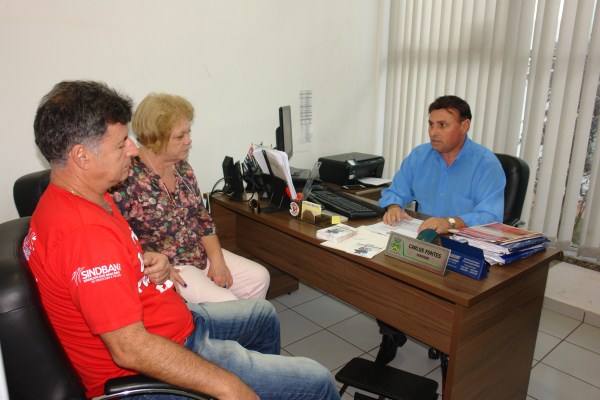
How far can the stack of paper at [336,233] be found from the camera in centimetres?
175

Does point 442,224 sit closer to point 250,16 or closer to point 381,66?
point 250,16

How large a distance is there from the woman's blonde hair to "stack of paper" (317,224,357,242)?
0.78 metres

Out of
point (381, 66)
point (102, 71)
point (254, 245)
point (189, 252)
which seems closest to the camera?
point (189, 252)

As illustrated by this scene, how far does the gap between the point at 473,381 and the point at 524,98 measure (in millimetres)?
1977

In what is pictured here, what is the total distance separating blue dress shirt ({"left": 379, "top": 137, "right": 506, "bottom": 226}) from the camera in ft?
6.47

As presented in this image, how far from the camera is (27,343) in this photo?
942 millimetres

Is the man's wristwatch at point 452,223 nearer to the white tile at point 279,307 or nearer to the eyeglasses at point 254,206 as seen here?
the eyeglasses at point 254,206

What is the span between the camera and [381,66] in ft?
11.5

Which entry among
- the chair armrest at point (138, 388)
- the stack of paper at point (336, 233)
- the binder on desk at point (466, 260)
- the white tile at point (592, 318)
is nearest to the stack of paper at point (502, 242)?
the binder on desk at point (466, 260)

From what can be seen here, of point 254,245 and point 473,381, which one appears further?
point 254,245

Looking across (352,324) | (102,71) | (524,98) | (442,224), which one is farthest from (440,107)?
(102,71)

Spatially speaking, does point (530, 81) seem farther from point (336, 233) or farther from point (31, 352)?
point (31, 352)

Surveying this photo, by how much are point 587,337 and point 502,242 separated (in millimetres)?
1522

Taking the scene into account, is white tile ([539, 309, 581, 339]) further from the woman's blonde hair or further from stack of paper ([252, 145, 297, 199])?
the woman's blonde hair
